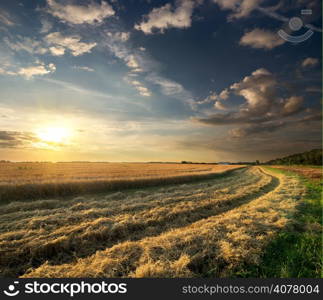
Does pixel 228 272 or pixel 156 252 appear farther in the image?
pixel 156 252

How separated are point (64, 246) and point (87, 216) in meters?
2.74

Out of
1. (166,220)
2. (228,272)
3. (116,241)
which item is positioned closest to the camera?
(228,272)

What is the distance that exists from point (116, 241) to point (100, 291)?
2.85 metres

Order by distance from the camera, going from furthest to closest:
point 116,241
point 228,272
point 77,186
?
A: point 77,186 < point 116,241 < point 228,272

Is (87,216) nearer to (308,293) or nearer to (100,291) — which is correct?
(100,291)

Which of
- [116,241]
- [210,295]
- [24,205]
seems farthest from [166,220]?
[24,205]

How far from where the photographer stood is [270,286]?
316 cm

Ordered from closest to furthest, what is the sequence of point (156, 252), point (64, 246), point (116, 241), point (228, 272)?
point (228, 272) < point (156, 252) < point (64, 246) < point (116, 241)

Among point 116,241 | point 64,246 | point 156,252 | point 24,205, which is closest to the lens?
point 156,252

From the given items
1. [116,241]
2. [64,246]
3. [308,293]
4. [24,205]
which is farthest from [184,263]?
[24,205]

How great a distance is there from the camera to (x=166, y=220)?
25.2 ft

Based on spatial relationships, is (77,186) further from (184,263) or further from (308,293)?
(308,293)

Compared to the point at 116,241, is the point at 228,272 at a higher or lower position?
higher

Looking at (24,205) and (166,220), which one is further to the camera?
(24,205)
